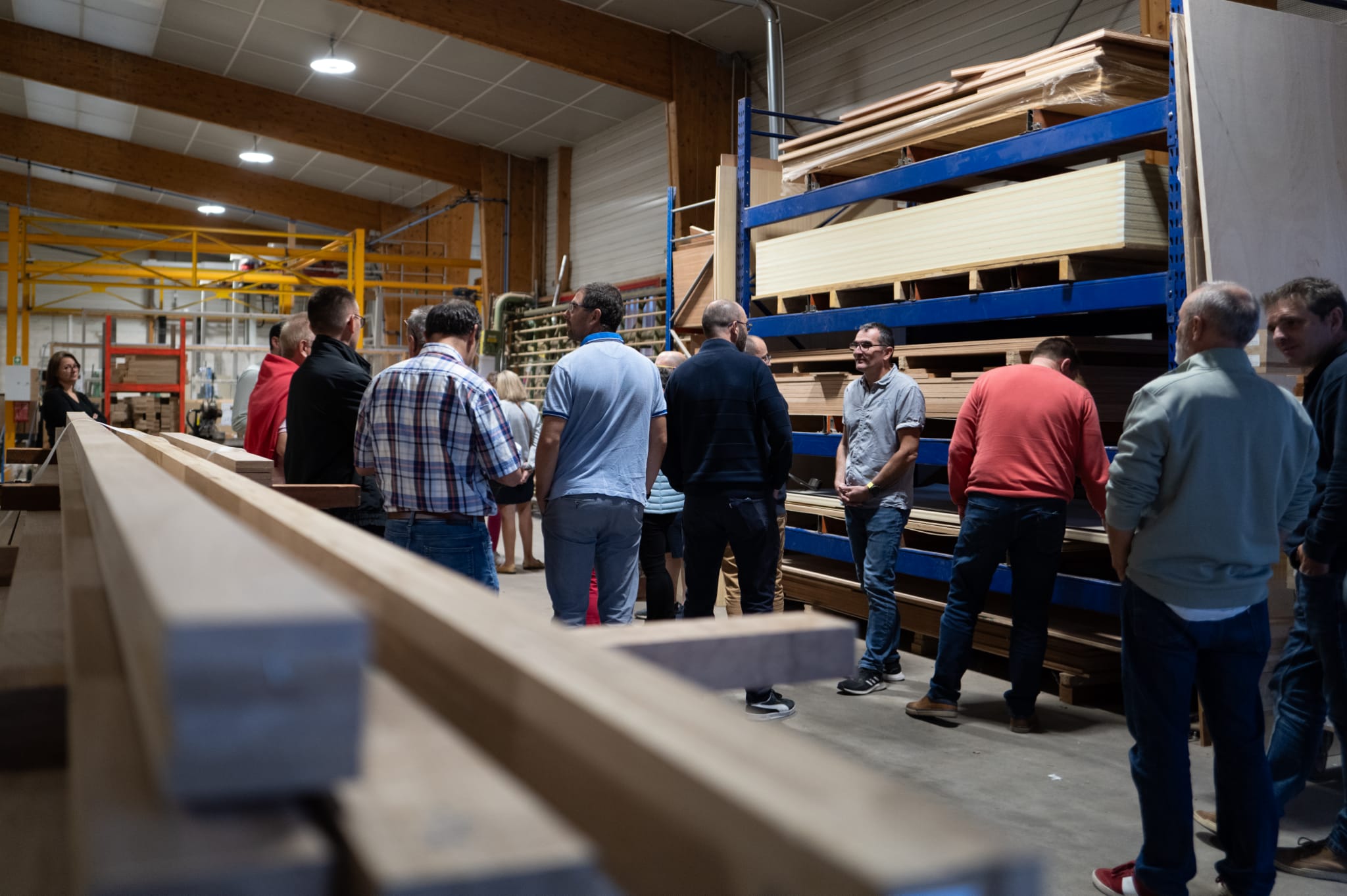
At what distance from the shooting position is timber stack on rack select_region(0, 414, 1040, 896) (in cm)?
47

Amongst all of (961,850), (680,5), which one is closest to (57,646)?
(961,850)

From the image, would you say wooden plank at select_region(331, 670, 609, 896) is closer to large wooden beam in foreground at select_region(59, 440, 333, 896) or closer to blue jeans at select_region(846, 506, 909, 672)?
large wooden beam in foreground at select_region(59, 440, 333, 896)

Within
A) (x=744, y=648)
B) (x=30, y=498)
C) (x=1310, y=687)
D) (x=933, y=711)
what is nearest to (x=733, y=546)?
(x=933, y=711)

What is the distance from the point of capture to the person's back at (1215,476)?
312cm

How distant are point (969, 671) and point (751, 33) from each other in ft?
24.9

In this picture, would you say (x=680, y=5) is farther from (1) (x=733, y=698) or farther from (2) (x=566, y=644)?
(2) (x=566, y=644)

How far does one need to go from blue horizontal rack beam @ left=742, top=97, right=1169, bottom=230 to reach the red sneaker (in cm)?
333

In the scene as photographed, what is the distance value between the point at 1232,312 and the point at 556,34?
9.35 meters

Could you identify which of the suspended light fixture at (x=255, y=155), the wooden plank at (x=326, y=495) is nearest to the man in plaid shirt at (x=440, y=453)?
the wooden plank at (x=326, y=495)

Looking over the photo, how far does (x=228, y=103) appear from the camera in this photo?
15508 mm

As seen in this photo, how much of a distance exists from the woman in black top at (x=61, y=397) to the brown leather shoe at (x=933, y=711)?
6351 millimetres

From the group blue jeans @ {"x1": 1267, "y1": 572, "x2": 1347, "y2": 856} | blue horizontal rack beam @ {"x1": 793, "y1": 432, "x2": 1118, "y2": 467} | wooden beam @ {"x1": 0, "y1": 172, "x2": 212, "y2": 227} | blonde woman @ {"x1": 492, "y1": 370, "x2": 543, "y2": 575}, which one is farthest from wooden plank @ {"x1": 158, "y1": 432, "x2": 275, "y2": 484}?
wooden beam @ {"x1": 0, "y1": 172, "x2": 212, "y2": 227}

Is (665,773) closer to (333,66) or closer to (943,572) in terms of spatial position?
(943,572)

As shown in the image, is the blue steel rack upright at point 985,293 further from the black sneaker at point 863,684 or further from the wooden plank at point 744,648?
the wooden plank at point 744,648
